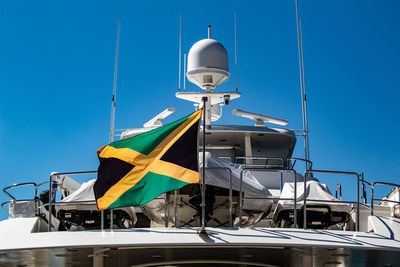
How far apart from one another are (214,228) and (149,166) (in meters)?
1.48

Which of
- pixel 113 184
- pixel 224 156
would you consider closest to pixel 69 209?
pixel 113 184

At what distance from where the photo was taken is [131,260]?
1271 cm

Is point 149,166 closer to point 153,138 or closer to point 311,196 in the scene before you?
point 153,138

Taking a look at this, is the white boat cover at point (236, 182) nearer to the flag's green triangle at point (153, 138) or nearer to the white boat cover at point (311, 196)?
the white boat cover at point (311, 196)

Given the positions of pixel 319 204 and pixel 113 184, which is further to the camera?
pixel 319 204

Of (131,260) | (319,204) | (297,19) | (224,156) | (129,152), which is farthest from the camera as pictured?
(297,19)

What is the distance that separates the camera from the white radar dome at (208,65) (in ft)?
58.3

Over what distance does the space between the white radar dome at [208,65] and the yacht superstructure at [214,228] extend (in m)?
4.54

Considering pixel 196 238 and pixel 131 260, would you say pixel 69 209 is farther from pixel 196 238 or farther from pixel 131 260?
pixel 196 238

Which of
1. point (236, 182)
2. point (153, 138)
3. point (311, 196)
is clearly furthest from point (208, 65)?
point (153, 138)

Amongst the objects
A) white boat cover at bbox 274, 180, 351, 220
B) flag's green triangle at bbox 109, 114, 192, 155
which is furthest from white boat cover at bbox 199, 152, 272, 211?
flag's green triangle at bbox 109, 114, 192, 155

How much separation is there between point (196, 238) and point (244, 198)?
5.22 ft

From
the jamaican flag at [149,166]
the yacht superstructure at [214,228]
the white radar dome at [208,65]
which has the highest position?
the white radar dome at [208,65]

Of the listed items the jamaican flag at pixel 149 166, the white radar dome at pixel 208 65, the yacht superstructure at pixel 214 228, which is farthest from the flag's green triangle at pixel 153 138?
the white radar dome at pixel 208 65
